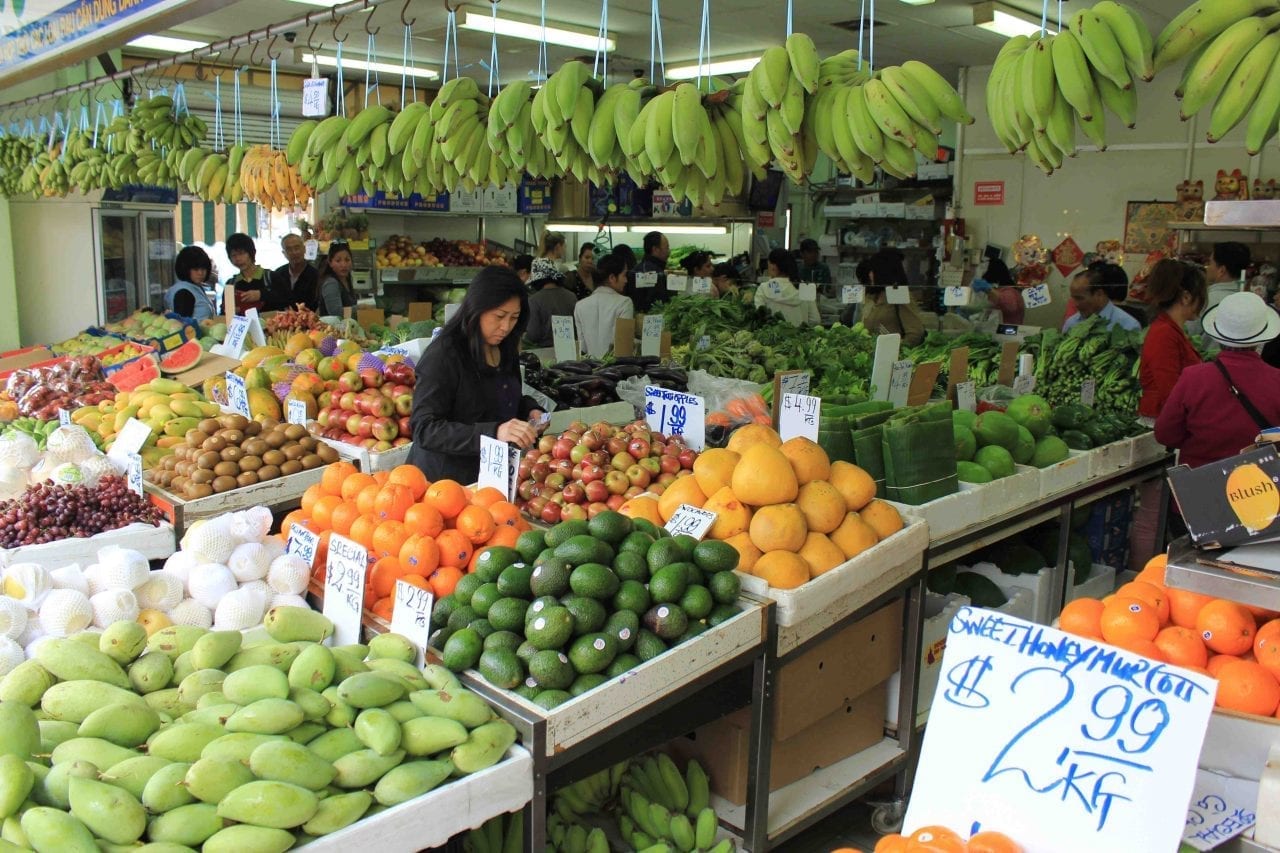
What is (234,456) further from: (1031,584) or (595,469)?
(1031,584)

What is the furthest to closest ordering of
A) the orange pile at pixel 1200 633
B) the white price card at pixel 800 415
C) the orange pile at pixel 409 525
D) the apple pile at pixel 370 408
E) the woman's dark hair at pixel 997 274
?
1. the woman's dark hair at pixel 997 274
2. the apple pile at pixel 370 408
3. the white price card at pixel 800 415
4. the orange pile at pixel 409 525
5. the orange pile at pixel 1200 633

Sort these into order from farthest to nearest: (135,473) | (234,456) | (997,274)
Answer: (997,274), (234,456), (135,473)

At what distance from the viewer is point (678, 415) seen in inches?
143

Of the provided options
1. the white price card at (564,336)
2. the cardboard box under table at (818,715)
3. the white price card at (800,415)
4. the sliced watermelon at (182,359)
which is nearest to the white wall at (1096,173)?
the white price card at (564,336)

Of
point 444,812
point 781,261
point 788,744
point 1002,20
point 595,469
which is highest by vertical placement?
point 1002,20

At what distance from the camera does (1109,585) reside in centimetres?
Answer: 451

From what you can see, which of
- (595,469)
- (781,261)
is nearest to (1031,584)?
(595,469)

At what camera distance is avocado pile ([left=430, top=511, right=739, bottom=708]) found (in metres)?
2.17

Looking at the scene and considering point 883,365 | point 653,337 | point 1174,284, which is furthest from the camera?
point 653,337

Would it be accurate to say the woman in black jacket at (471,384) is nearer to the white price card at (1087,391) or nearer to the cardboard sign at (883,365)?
the cardboard sign at (883,365)

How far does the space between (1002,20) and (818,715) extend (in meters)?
6.51

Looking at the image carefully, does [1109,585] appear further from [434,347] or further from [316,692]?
[316,692]

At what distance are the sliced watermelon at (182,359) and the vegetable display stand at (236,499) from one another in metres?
1.88

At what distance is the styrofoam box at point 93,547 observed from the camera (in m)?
3.03
